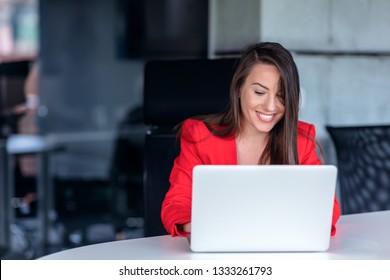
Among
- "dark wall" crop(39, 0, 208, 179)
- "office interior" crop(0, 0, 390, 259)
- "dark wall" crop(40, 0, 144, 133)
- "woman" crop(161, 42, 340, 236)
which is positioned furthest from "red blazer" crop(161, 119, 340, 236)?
"dark wall" crop(40, 0, 144, 133)

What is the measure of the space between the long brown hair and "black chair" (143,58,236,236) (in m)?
0.29

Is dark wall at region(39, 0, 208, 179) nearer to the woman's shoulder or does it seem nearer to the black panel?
the black panel

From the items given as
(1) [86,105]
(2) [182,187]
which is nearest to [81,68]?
(1) [86,105]

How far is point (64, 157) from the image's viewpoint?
631cm

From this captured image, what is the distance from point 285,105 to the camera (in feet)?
7.98

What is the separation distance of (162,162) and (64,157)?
3.47 meters

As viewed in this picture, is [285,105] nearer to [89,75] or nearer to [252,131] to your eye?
[252,131]

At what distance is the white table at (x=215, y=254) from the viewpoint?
6.45ft

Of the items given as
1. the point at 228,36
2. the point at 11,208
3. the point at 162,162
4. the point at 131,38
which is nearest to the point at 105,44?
the point at 131,38

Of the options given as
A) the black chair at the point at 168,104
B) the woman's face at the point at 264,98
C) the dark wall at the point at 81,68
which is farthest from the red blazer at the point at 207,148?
the dark wall at the point at 81,68

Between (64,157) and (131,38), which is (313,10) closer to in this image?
(131,38)

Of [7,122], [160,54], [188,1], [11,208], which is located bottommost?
[11,208]

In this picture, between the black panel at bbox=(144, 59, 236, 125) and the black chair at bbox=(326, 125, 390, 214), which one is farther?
the black chair at bbox=(326, 125, 390, 214)

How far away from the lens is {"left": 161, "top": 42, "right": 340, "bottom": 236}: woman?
2.43 meters
